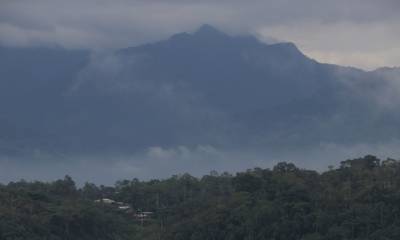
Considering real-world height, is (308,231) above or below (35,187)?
below

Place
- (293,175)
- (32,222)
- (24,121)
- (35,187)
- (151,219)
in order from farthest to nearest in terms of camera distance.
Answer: (24,121), (35,187), (151,219), (293,175), (32,222)

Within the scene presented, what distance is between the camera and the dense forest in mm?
30578

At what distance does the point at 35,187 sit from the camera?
41656 mm

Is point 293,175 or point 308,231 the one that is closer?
point 308,231

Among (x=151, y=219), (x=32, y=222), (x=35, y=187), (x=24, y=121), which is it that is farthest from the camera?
(x=24, y=121)

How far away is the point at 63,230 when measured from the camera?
3369 cm

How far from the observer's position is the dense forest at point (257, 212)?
30578 millimetres

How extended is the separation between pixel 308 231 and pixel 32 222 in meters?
8.26

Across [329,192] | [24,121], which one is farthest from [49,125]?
[329,192]

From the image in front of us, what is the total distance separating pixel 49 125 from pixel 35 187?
41.8m

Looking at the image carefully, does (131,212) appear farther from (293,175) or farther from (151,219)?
(293,175)

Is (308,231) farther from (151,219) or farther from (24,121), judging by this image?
(24,121)

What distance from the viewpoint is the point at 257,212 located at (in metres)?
31.4

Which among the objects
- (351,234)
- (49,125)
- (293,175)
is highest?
(49,125)
